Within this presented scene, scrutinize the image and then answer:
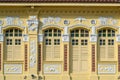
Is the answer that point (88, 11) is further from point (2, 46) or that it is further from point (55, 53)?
point (2, 46)

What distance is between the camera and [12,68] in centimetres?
3512

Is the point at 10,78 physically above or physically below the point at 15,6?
below

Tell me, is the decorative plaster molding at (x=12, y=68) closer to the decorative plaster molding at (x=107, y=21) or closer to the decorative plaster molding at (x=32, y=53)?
the decorative plaster molding at (x=32, y=53)

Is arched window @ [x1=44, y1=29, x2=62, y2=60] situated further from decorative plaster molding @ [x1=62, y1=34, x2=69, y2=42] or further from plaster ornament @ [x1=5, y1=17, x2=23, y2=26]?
plaster ornament @ [x1=5, y1=17, x2=23, y2=26]

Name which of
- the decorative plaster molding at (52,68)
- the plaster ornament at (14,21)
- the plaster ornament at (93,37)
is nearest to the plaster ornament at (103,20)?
the plaster ornament at (93,37)

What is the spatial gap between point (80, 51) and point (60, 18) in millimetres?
2581

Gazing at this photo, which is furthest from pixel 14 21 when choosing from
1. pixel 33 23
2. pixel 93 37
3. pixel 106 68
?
pixel 106 68

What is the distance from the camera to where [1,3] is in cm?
3416

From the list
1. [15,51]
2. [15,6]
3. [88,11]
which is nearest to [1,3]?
[15,6]

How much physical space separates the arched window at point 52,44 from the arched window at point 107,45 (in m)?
2.75

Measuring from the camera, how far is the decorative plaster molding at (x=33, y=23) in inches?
1377

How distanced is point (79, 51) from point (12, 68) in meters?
4.61

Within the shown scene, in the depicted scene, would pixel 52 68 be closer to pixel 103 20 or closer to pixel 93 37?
pixel 93 37

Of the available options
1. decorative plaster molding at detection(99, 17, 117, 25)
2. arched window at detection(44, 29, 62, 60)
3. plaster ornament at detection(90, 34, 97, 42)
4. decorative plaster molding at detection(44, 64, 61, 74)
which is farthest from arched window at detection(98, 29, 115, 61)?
decorative plaster molding at detection(44, 64, 61, 74)
